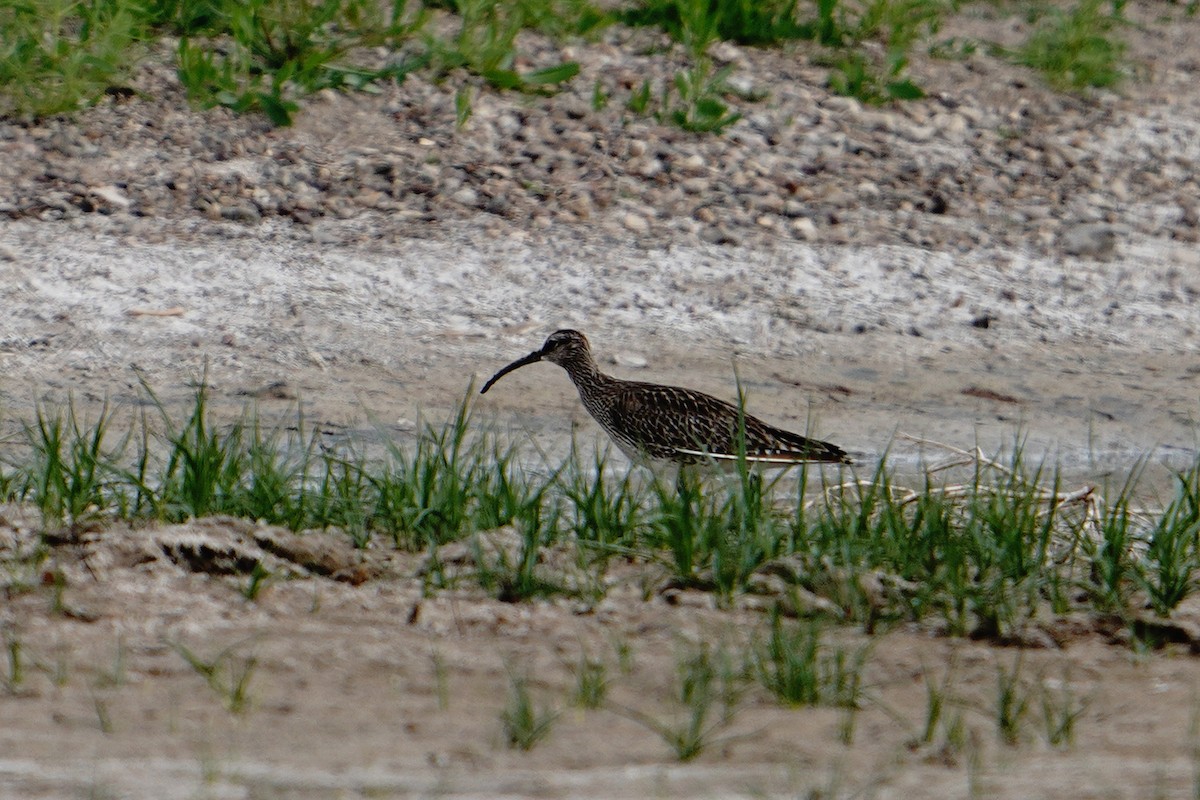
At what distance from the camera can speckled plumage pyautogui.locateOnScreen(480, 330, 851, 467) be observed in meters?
6.62

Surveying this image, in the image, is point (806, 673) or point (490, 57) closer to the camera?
point (806, 673)

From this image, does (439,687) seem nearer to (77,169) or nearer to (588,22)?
(77,169)

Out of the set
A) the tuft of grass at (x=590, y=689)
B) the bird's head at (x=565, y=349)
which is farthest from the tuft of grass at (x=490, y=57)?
the tuft of grass at (x=590, y=689)

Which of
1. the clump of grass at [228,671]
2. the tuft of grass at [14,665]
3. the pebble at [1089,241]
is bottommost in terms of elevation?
the tuft of grass at [14,665]

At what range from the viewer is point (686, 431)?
672 cm

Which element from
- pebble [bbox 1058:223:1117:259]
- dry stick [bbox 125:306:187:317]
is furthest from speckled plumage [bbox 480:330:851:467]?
pebble [bbox 1058:223:1117:259]

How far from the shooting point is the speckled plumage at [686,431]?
6617 mm

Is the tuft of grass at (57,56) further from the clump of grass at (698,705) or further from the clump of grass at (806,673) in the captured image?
the clump of grass at (806,673)

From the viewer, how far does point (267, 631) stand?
4672 mm

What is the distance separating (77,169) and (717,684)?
23.1ft

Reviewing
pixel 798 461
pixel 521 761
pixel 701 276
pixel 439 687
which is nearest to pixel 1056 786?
pixel 521 761

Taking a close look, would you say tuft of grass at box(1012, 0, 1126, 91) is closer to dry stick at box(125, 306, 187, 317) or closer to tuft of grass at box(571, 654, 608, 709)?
dry stick at box(125, 306, 187, 317)

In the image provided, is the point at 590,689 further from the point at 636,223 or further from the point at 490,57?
the point at 490,57

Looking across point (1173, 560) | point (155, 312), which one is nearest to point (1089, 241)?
point (155, 312)
